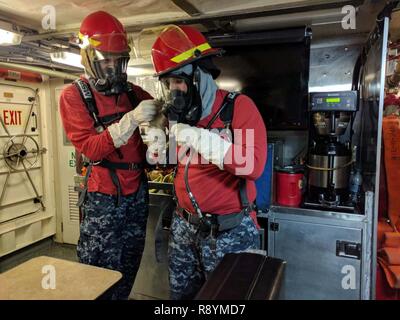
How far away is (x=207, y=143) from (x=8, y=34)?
167 cm

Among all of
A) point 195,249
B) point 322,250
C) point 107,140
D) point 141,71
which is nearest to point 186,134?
point 107,140

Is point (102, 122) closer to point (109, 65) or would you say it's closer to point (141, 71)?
point (109, 65)

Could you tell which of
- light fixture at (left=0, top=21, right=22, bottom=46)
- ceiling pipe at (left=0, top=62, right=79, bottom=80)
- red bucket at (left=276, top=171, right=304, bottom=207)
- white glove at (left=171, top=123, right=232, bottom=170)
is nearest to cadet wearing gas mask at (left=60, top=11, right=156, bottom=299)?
white glove at (left=171, top=123, right=232, bottom=170)

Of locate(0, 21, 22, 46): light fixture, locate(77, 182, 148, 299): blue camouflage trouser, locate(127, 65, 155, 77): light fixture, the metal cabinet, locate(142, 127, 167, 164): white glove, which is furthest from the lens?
locate(127, 65, 155, 77): light fixture

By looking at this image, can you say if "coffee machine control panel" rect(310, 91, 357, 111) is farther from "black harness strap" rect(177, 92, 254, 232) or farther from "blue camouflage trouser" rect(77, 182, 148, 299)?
"blue camouflage trouser" rect(77, 182, 148, 299)

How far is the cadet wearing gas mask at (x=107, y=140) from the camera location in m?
1.60

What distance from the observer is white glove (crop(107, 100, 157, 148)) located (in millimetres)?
1524

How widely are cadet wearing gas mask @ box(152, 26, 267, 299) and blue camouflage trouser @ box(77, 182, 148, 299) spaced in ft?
1.43

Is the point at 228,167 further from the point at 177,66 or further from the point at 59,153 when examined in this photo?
the point at 59,153

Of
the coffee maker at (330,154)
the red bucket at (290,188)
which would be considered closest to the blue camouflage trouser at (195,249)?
the red bucket at (290,188)

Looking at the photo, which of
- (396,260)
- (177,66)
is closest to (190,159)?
(177,66)

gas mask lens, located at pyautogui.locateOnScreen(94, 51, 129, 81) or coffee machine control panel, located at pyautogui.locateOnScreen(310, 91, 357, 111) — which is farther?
coffee machine control panel, located at pyautogui.locateOnScreen(310, 91, 357, 111)

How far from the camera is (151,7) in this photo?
1.81 m
